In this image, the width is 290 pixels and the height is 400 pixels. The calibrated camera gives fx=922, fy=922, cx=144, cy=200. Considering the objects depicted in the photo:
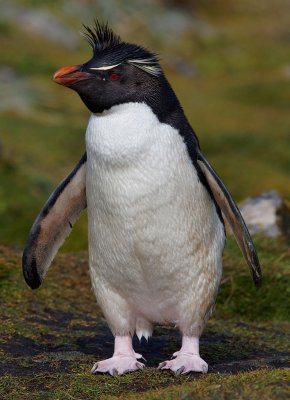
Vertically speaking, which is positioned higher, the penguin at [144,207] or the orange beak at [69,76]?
the orange beak at [69,76]

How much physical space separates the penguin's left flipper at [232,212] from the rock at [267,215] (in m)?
2.78

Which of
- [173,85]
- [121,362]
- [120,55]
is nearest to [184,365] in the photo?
[121,362]

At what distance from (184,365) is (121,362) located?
0.33 m

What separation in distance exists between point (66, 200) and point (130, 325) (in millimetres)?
854

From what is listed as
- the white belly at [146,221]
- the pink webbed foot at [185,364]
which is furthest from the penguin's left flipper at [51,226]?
the pink webbed foot at [185,364]

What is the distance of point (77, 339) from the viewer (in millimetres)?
5559

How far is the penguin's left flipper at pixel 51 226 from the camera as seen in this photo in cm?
539

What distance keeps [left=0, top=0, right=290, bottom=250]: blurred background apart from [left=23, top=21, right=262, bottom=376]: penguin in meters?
3.53

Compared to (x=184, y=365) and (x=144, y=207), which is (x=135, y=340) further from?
(x=144, y=207)

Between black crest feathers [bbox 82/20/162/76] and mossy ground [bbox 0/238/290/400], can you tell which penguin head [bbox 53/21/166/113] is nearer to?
black crest feathers [bbox 82/20/162/76]

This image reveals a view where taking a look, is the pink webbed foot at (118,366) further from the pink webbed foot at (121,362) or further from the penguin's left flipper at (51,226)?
the penguin's left flipper at (51,226)

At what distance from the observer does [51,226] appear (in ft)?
18.1

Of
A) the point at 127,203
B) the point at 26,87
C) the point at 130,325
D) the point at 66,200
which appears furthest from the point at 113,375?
the point at 26,87

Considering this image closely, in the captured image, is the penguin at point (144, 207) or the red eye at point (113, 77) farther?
the red eye at point (113, 77)
